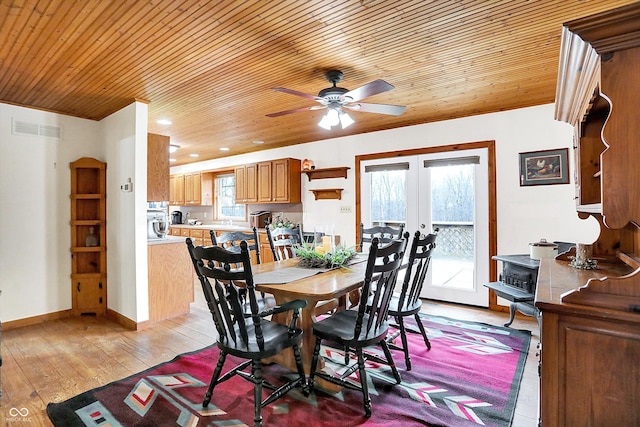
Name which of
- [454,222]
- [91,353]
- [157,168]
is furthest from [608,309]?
[157,168]

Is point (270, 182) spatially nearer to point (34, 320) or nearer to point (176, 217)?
point (176, 217)

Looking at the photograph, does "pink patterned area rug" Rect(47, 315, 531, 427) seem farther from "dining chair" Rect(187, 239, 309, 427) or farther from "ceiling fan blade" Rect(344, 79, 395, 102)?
"ceiling fan blade" Rect(344, 79, 395, 102)

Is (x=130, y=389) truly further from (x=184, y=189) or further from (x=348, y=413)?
(x=184, y=189)

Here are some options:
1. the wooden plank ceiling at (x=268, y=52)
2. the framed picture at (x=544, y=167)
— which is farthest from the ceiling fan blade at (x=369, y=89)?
the framed picture at (x=544, y=167)

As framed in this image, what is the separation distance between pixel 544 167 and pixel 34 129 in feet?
18.7

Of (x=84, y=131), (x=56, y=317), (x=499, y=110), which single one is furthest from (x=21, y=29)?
(x=499, y=110)

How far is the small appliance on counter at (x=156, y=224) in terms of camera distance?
12.9 feet

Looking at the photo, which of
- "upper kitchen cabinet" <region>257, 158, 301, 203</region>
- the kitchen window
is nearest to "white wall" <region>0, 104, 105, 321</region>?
"upper kitchen cabinet" <region>257, 158, 301, 203</region>

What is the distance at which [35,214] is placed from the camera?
363 centimetres

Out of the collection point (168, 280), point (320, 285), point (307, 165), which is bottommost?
point (168, 280)

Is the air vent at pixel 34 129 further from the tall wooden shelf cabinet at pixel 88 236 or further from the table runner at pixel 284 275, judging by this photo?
the table runner at pixel 284 275

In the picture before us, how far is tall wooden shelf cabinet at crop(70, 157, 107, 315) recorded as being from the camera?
3.88m

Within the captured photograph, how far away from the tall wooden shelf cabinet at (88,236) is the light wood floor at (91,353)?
246 millimetres

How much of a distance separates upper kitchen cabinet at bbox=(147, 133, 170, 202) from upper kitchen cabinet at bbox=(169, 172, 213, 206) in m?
3.53
